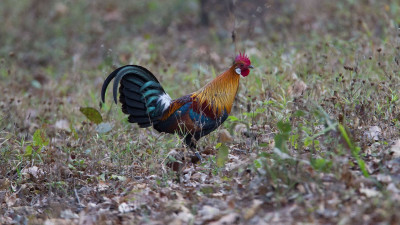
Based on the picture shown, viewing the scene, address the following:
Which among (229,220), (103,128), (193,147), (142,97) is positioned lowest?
(229,220)

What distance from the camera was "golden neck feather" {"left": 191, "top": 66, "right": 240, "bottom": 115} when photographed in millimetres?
5445

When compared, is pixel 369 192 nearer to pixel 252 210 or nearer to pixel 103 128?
pixel 252 210

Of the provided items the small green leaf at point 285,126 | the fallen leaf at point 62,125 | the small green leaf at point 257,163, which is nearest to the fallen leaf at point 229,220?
the small green leaf at point 257,163

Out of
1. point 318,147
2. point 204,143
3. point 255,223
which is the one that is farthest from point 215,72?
point 255,223

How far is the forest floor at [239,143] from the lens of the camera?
383 cm

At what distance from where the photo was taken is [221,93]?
5.47 meters

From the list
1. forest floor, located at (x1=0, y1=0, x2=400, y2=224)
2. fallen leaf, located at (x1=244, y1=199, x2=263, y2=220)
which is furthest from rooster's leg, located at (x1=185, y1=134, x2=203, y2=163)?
fallen leaf, located at (x1=244, y1=199, x2=263, y2=220)

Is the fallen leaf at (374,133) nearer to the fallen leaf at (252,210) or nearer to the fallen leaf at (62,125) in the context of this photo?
the fallen leaf at (252,210)

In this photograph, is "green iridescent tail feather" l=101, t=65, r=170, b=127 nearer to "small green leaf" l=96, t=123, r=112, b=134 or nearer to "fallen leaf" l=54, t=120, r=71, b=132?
"small green leaf" l=96, t=123, r=112, b=134

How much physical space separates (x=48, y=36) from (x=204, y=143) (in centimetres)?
727

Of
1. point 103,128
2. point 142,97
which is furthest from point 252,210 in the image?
point 103,128

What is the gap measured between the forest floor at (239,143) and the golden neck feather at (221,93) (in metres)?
0.29

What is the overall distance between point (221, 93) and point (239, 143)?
2.04 ft

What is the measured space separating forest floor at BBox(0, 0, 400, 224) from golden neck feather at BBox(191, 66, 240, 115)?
0.96 feet
